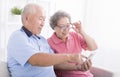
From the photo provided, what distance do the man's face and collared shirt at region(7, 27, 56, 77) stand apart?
1.8 inches

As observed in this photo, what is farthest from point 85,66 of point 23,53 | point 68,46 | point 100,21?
point 100,21

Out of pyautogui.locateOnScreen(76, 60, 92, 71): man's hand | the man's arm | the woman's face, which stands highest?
the woman's face

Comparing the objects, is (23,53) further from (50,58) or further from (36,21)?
(36,21)

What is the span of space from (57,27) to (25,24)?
16.2 inches

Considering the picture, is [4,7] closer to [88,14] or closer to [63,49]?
[63,49]

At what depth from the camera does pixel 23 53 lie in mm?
1614

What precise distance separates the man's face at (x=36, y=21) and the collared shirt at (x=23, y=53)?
0.05 metres

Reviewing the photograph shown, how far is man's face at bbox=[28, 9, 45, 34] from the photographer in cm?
178

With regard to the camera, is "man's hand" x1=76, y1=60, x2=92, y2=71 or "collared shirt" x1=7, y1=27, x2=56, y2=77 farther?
"man's hand" x1=76, y1=60, x2=92, y2=71

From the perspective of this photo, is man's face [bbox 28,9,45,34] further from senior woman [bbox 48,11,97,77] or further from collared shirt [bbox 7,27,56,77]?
senior woman [bbox 48,11,97,77]

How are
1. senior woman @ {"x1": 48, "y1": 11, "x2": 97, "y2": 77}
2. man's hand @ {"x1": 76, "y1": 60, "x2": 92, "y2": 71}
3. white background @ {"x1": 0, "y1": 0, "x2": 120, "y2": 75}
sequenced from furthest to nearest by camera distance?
white background @ {"x1": 0, "y1": 0, "x2": 120, "y2": 75} < senior woman @ {"x1": 48, "y1": 11, "x2": 97, "y2": 77} < man's hand @ {"x1": 76, "y1": 60, "x2": 92, "y2": 71}

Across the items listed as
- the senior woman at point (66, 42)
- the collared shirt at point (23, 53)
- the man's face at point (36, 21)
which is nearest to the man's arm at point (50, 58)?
the collared shirt at point (23, 53)

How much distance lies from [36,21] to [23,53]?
0.99 ft

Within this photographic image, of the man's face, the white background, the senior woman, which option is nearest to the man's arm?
the man's face
